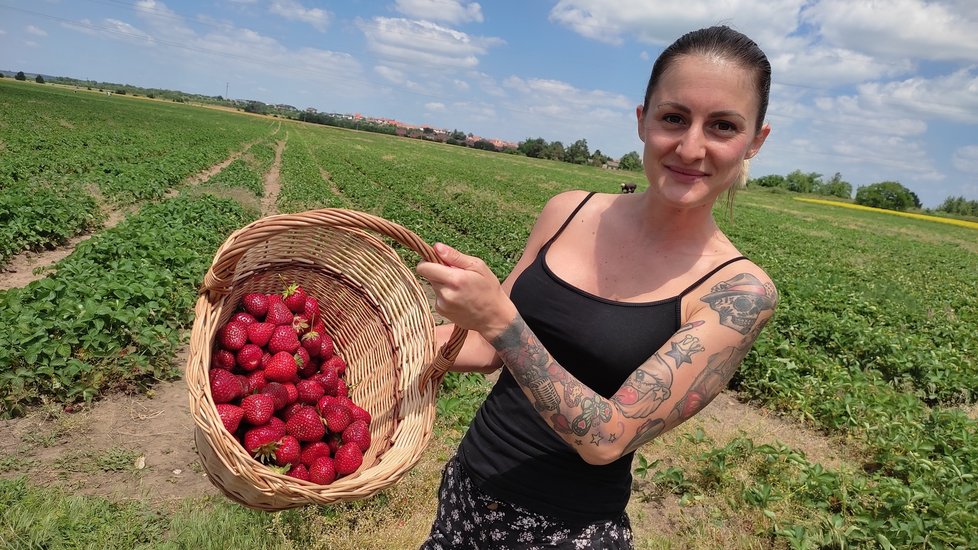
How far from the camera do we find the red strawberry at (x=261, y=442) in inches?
66.7

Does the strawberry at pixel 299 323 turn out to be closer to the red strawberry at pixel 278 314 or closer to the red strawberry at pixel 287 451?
the red strawberry at pixel 278 314

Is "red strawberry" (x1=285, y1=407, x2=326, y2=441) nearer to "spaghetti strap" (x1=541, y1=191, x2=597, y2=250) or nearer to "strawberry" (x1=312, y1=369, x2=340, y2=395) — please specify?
"strawberry" (x1=312, y1=369, x2=340, y2=395)

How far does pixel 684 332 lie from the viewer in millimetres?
1312

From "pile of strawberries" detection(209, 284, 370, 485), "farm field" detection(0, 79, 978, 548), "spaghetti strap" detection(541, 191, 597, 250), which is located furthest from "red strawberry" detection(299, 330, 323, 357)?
"farm field" detection(0, 79, 978, 548)

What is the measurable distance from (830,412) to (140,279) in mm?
6482

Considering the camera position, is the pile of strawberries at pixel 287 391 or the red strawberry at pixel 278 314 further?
the red strawberry at pixel 278 314

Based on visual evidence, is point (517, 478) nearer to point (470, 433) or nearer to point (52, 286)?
point (470, 433)

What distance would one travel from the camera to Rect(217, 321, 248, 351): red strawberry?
1.90 meters

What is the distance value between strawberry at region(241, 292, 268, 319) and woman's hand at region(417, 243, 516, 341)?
3.56ft

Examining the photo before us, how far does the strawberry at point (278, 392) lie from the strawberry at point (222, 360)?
133 millimetres

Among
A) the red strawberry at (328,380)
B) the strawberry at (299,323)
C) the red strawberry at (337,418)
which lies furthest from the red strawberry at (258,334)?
the red strawberry at (337,418)

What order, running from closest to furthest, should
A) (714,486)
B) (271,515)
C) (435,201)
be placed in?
(271,515)
(714,486)
(435,201)

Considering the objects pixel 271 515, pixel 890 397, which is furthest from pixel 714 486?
pixel 271 515

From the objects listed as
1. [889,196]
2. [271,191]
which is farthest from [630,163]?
[271,191]
